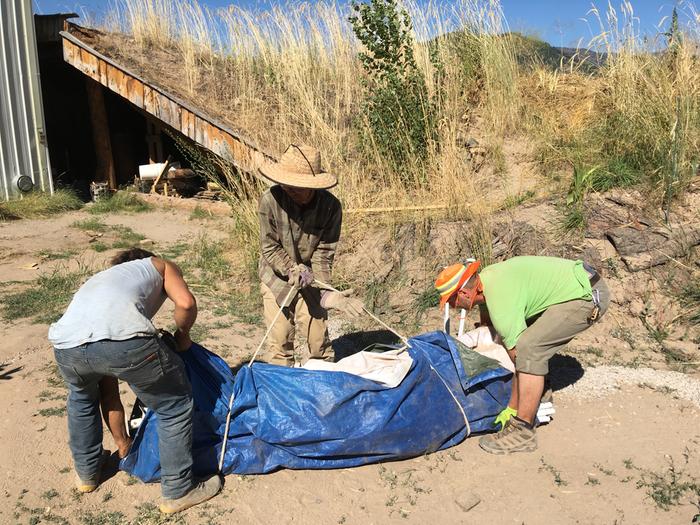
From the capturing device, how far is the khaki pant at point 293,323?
389cm

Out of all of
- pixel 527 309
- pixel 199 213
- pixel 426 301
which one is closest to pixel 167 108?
pixel 199 213

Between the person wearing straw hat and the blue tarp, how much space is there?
1.76ft

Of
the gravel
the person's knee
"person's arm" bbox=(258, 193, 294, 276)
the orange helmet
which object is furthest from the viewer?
the gravel

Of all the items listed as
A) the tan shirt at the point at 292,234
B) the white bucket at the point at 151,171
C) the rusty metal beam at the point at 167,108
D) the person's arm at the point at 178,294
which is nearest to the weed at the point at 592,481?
the tan shirt at the point at 292,234

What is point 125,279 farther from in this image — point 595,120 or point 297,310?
point 595,120

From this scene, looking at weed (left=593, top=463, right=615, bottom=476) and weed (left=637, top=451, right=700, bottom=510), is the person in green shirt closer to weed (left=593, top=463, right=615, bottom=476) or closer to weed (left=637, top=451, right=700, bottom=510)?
weed (left=593, top=463, right=615, bottom=476)

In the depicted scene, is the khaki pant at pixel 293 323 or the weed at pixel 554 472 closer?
the weed at pixel 554 472

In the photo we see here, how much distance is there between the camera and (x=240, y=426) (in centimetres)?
313

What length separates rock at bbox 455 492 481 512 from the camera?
296 centimetres

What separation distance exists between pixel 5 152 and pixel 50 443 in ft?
22.5

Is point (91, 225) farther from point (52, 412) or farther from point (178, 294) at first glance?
point (178, 294)

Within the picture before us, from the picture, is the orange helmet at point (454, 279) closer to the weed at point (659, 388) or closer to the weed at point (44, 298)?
the weed at point (659, 388)

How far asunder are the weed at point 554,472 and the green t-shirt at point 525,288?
2.13 feet

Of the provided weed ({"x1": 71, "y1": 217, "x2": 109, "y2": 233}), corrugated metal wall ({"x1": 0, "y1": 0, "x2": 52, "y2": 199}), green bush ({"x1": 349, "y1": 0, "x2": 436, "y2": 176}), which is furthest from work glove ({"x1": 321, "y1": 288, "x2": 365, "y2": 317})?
corrugated metal wall ({"x1": 0, "y1": 0, "x2": 52, "y2": 199})
